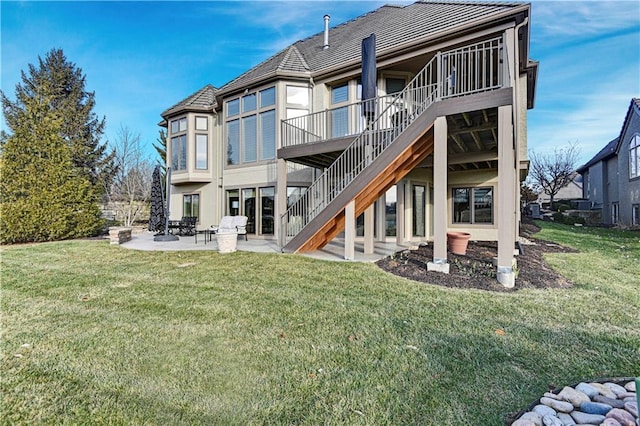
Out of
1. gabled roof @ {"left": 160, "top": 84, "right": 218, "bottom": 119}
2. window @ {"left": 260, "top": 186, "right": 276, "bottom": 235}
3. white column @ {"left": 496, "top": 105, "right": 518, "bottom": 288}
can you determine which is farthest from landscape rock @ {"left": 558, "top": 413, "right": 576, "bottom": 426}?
gabled roof @ {"left": 160, "top": 84, "right": 218, "bottom": 119}

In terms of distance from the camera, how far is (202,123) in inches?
564

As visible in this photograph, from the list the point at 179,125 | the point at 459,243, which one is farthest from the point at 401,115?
the point at 179,125

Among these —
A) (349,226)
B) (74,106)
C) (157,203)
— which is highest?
(74,106)

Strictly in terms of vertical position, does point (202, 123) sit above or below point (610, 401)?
above

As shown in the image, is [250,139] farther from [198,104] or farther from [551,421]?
[551,421]

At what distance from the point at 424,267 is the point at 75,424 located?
5797 mm

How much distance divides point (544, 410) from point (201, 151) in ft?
48.1

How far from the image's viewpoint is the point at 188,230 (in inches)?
527

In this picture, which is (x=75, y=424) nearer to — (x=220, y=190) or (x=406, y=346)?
(x=406, y=346)

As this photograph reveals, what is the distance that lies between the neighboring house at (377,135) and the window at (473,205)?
0.04 metres

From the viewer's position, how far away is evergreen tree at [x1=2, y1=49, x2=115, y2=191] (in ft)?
65.2

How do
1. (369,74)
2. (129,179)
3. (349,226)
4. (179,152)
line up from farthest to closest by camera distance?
(129,179), (179,152), (369,74), (349,226)

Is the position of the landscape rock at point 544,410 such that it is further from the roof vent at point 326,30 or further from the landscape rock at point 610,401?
the roof vent at point 326,30

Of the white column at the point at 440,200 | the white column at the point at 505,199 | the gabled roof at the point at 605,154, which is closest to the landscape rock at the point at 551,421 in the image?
the white column at the point at 505,199
